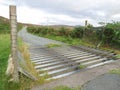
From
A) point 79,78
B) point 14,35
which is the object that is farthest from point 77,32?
point 14,35

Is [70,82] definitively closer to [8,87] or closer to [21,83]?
[21,83]

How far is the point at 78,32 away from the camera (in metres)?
14.3

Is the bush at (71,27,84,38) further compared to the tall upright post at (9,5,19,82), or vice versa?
the bush at (71,27,84,38)

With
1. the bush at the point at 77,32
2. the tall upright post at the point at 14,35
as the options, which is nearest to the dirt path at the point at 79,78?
the tall upright post at the point at 14,35

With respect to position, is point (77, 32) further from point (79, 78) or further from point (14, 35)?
point (14, 35)

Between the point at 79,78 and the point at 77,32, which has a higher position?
the point at 77,32

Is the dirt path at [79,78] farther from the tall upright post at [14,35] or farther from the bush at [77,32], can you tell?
the bush at [77,32]

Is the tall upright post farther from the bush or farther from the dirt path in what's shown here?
the bush

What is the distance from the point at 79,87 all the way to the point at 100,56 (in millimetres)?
4109

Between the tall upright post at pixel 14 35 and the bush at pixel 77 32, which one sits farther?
the bush at pixel 77 32

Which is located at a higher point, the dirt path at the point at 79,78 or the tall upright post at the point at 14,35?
the tall upright post at the point at 14,35

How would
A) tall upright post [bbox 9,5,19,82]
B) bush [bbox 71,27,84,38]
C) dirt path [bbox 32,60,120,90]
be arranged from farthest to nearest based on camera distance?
bush [bbox 71,27,84,38], dirt path [bbox 32,60,120,90], tall upright post [bbox 9,5,19,82]

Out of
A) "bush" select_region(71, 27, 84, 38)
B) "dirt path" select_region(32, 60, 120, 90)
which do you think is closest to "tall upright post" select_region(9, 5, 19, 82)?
"dirt path" select_region(32, 60, 120, 90)

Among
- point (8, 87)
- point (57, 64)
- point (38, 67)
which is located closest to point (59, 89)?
point (8, 87)
